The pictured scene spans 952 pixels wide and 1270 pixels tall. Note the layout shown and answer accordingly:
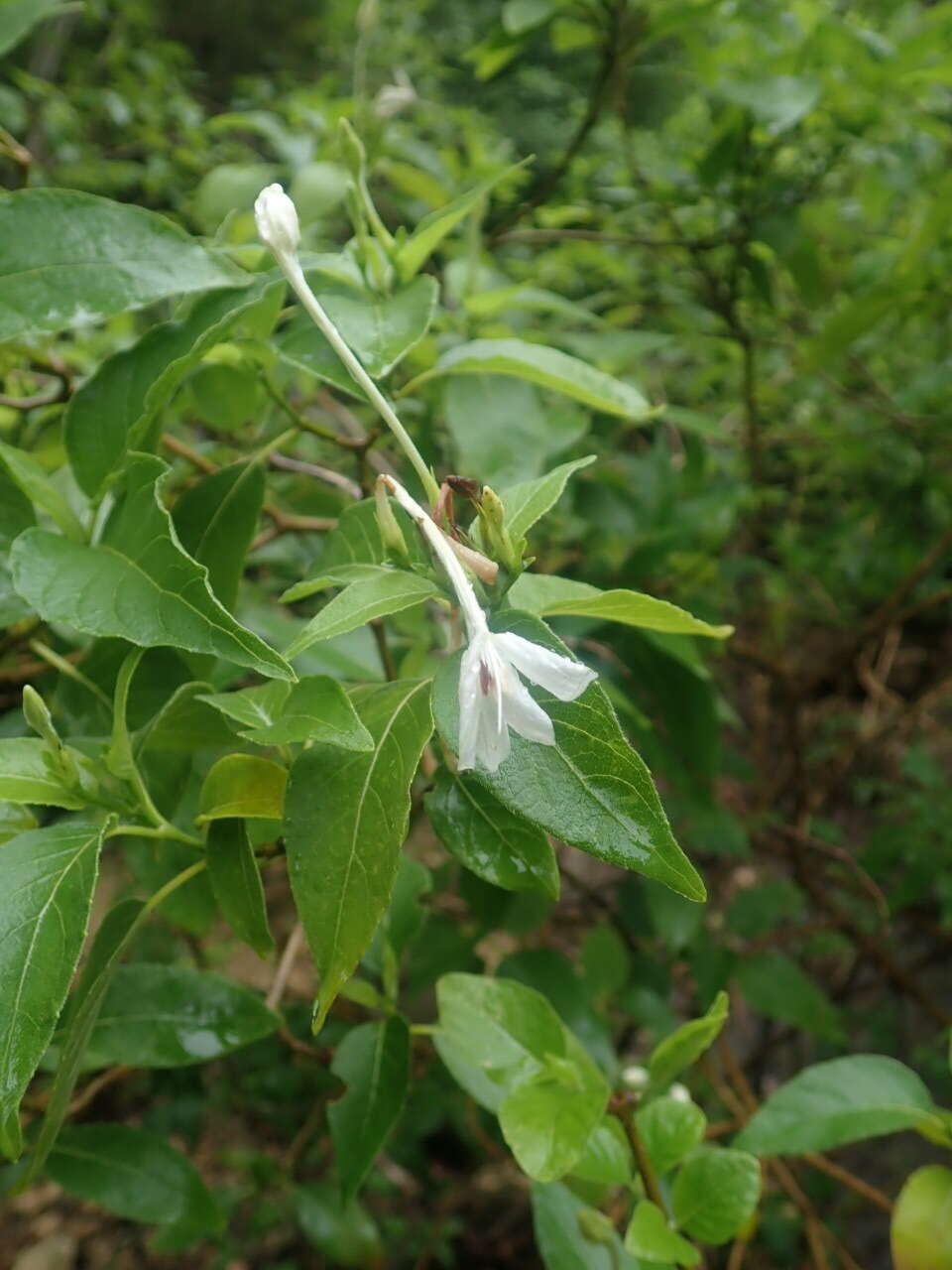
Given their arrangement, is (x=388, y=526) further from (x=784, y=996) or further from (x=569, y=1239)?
(x=784, y=996)

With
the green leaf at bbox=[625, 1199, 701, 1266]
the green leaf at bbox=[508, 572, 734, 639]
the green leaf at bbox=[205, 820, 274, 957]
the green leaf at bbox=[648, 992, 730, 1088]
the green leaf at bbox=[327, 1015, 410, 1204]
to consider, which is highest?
the green leaf at bbox=[508, 572, 734, 639]

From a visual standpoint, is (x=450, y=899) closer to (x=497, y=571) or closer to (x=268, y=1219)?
(x=268, y=1219)

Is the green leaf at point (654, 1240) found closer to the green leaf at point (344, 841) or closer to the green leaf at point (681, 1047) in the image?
the green leaf at point (681, 1047)

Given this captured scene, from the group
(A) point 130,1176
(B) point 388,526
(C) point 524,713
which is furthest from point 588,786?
(A) point 130,1176

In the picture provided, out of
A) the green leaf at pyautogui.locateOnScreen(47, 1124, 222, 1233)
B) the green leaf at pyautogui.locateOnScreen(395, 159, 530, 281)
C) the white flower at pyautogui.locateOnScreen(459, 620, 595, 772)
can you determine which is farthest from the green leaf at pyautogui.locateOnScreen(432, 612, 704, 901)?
the green leaf at pyautogui.locateOnScreen(47, 1124, 222, 1233)

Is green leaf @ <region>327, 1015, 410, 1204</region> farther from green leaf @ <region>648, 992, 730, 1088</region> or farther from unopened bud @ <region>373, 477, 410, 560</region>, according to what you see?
unopened bud @ <region>373, 477, 410, 560</region>

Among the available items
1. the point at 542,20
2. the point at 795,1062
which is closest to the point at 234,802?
the point at 542,20
